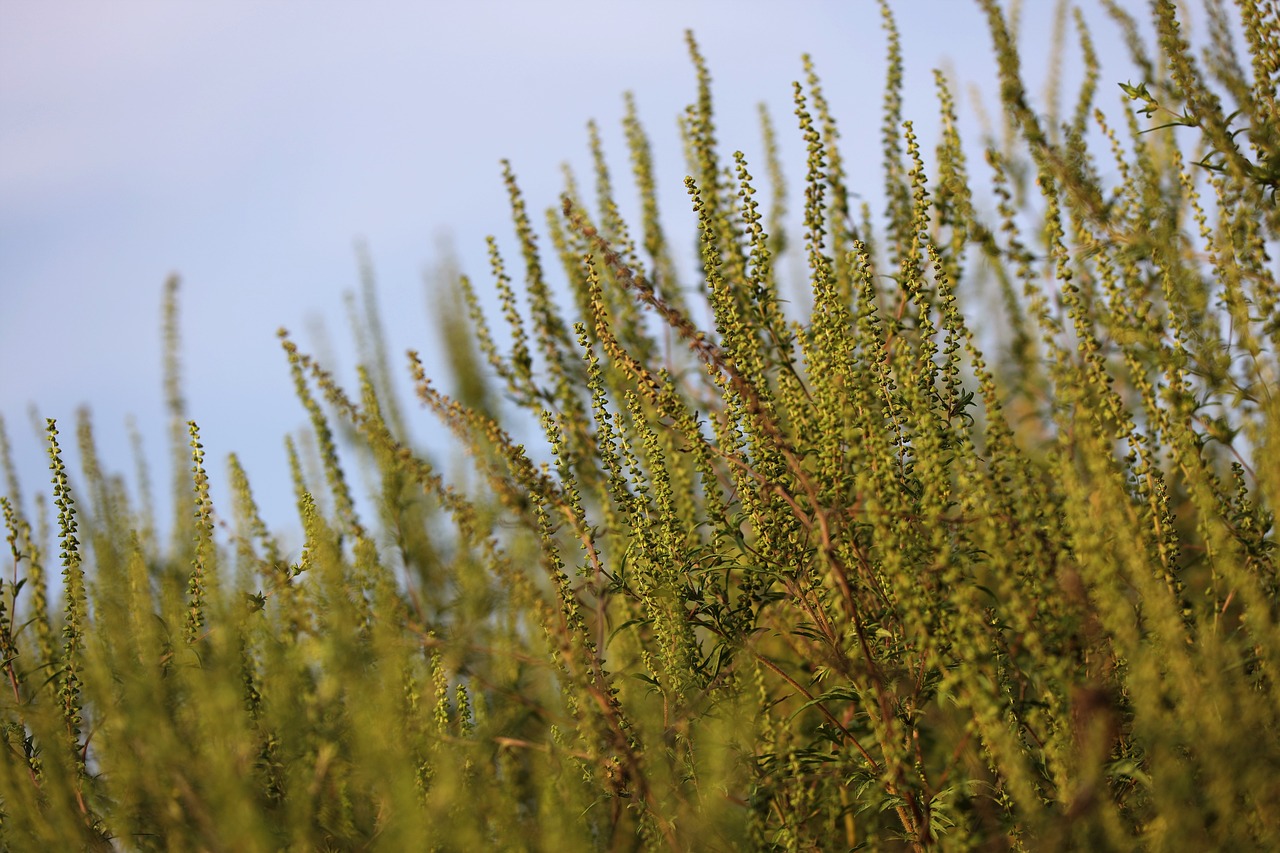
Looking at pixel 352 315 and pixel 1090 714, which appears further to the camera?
pixel 352 315

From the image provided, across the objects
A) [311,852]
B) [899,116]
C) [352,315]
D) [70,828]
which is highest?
[899,116]

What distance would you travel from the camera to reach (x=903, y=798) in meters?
Result: 2.08

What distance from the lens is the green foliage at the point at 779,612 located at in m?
1.83

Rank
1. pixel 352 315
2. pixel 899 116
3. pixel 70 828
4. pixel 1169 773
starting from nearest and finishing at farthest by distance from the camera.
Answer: pixel 1169 773 → pixel 70 828 → pixel 352 315 → pixel 899 116

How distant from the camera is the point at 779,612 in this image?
258 centimetres

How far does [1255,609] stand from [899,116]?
2069mm

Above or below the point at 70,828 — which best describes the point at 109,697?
above

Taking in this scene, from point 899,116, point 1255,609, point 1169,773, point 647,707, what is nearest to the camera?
point 1169,773

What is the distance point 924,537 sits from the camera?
7.08ft

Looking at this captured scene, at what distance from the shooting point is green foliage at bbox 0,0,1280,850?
183 cm

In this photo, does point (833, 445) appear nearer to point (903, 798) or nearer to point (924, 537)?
point (924, 537)

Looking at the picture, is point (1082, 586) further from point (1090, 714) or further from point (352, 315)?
point (352, 315)

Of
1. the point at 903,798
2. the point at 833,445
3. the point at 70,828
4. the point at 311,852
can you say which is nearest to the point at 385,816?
the point at 311,852

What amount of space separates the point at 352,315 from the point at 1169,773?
236 centimetres
